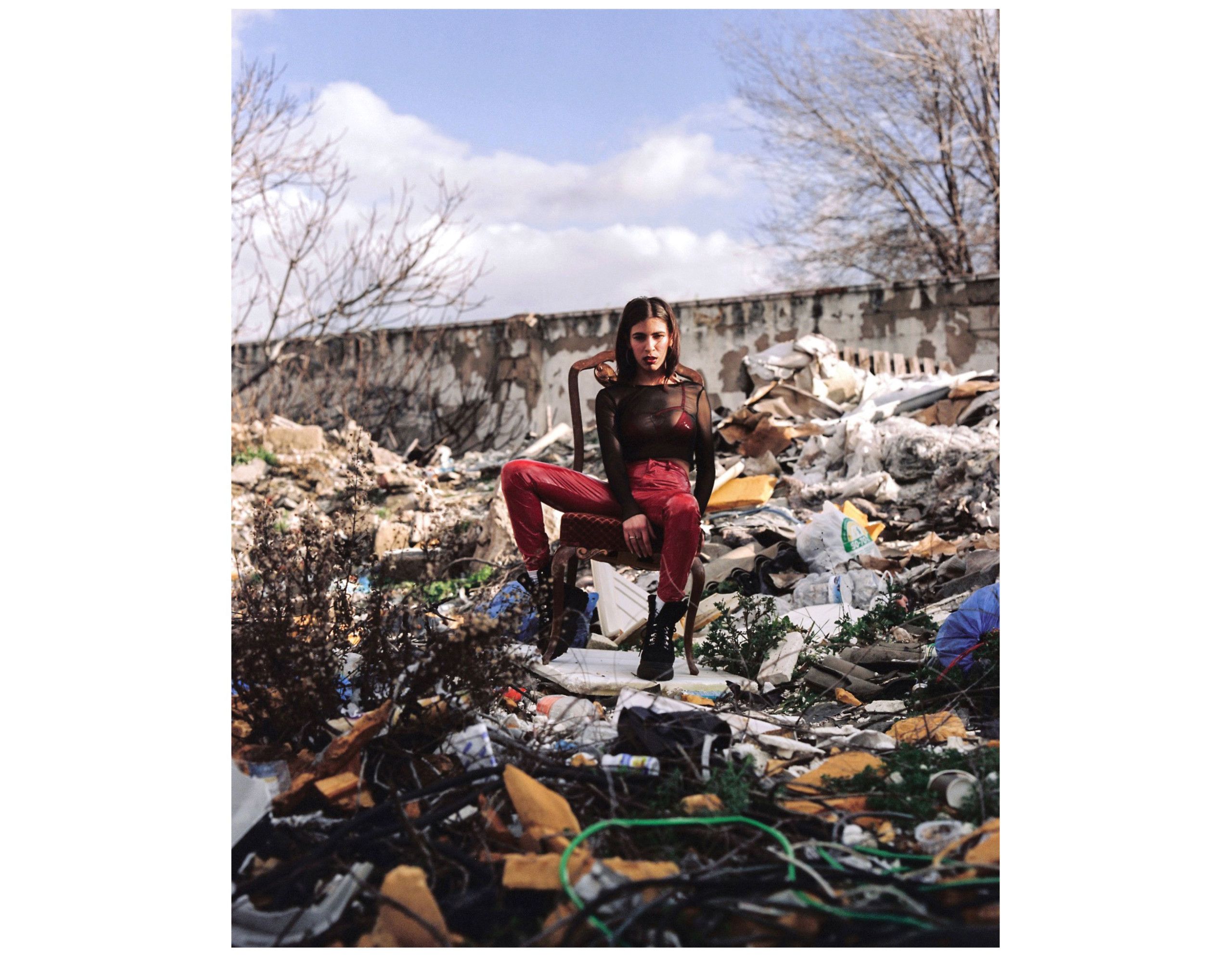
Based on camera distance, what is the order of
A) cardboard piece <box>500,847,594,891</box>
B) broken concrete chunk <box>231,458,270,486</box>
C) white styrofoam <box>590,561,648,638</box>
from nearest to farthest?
cardboard piece <box>500,847,594,891</box> < white styrofoam <box>590,561,648,638</box> < broken concrete chunk <box>231,458,270,486</box>

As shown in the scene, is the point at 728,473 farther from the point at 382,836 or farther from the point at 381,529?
the point at 382,836

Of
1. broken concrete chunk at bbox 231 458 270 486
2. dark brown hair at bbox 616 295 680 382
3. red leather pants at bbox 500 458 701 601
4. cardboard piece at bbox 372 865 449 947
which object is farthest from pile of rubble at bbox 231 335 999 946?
broken concrete chunk at bbox 231 458 270 486

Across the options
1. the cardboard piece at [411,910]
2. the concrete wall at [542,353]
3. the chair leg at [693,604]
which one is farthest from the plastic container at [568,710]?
the concrete wall at [542,353]

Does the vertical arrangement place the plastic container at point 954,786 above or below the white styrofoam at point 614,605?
below

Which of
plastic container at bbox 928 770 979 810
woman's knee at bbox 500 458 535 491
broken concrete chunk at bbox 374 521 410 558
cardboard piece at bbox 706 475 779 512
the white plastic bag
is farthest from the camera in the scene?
broken concrete chunk at bbox 374 521 410 558

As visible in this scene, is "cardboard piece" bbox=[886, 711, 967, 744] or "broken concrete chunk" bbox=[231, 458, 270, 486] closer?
"cardboard piece" bbox=[886, 711, 967, 744]

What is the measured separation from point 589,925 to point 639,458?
202 cm

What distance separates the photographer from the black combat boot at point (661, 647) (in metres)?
3.71

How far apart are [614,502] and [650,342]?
621 millimetres

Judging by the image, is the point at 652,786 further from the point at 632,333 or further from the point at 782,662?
the point at 632,333

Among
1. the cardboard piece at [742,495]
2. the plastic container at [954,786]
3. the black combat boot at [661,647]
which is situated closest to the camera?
the plastic container at [954,786]

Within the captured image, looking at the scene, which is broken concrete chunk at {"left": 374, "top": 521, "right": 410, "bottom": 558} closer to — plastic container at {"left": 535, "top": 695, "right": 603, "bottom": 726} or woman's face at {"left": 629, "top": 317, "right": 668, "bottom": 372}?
plastic container at {"left": 535, "top": 695, "right": 603, "bottom": 726}

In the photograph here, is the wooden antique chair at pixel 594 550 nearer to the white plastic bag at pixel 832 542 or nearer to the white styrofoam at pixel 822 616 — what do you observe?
the white styrofoam at pixel 822 616

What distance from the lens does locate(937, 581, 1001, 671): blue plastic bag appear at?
367cm
